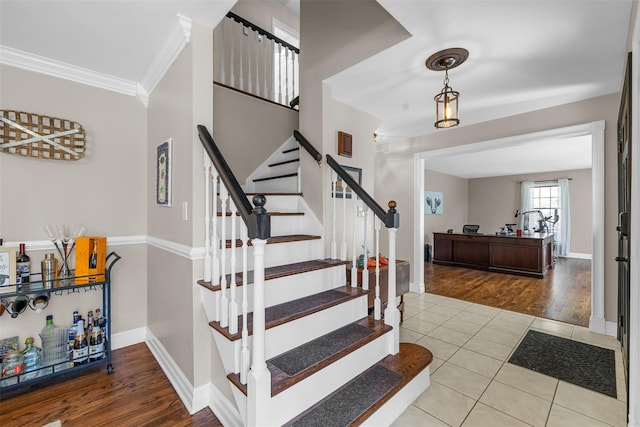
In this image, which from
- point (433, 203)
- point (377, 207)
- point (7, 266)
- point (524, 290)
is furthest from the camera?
point (433, 203)

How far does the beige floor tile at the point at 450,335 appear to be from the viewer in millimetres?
2812

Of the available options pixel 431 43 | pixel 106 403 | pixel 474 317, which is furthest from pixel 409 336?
pixel 431 43

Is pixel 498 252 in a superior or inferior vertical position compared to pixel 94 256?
inferior

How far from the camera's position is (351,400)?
163 cm

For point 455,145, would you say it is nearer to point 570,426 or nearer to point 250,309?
point 570,426

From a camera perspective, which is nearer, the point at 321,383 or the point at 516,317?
the point at 321,383

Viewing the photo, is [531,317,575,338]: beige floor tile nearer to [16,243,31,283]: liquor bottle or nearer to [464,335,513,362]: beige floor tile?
[464,335,513,362]: beige floor tile

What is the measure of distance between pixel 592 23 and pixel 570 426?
267cm

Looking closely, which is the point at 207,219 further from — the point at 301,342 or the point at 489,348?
the point at 489,348

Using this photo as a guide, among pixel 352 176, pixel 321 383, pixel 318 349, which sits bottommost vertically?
pixel 321 383

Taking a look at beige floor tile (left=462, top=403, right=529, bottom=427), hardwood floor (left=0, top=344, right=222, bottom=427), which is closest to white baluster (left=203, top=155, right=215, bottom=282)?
hardwood floor (left=0, top=344, right=222, bottom=427)

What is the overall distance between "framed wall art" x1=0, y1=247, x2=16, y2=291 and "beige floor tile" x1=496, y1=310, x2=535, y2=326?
4622 mm

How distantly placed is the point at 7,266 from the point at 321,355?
2.26m

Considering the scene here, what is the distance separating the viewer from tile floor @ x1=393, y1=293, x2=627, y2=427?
1777 mm
